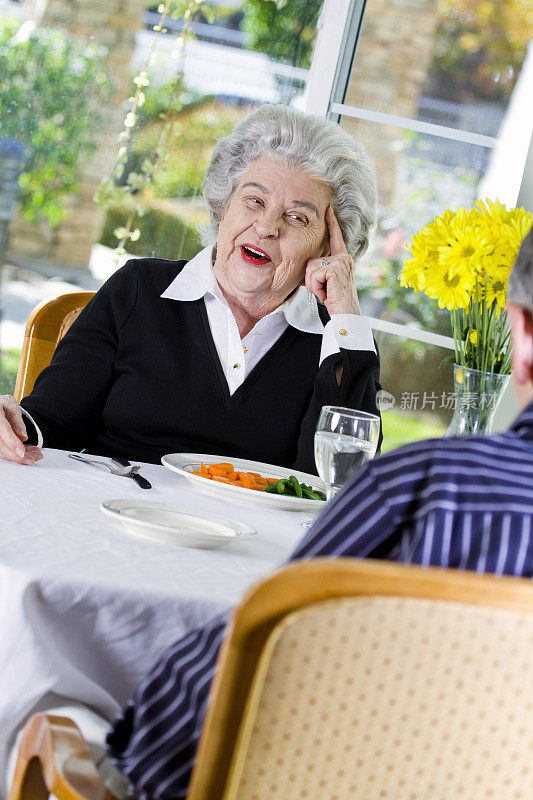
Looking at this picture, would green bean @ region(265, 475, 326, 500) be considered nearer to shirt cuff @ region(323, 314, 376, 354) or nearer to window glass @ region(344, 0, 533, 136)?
shirt cuff @ region(323, 314, 376, 354)

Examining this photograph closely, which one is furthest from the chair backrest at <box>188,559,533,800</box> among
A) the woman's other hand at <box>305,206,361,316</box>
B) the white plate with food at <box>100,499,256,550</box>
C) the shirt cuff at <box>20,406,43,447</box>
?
the woman's other hand at <box>305,206,361,316</box>

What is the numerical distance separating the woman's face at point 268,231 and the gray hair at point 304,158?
0.03 meters

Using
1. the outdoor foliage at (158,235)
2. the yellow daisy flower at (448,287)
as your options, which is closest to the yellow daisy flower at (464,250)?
the yellow daisy flower at (448,287)

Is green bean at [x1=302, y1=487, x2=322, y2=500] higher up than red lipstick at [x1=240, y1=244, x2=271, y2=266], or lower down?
lower down

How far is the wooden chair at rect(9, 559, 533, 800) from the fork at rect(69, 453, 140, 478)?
2.99 feet

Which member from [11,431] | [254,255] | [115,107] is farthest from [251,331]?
[115,107]

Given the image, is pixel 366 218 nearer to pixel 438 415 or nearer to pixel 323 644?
pixel 438 415

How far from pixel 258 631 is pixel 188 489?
36.8 inches

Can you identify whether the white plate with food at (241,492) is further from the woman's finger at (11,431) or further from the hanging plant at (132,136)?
the hanging plant at (132,136)

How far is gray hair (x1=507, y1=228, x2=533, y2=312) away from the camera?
0.89m

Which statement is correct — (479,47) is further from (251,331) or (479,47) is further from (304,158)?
(251,331)

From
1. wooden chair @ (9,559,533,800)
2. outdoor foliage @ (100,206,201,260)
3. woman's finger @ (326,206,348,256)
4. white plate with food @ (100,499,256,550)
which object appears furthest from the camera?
outdoor foliage @ (100,206,201,260)

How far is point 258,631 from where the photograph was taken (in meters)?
0.70

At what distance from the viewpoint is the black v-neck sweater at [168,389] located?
2.06 metres
